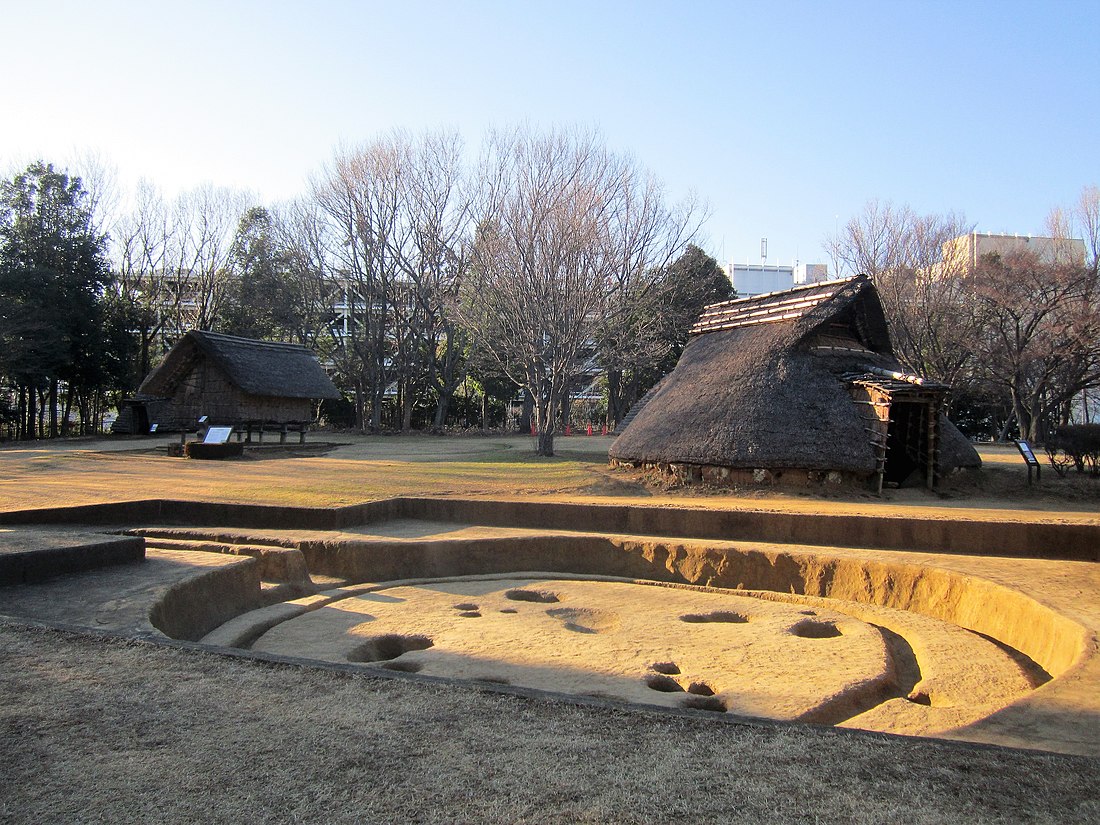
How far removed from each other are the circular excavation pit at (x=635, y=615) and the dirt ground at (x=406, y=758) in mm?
752

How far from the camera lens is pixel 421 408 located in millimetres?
41938

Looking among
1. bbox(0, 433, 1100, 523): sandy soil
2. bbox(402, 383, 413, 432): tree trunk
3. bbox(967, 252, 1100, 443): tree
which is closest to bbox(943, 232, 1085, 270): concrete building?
bbox(967, 252, 1100, 443): tree

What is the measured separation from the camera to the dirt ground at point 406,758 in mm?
2803

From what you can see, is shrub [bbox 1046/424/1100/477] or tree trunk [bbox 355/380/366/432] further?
tree trunk [bbox 355/380/366/432]

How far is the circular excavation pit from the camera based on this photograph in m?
6.01

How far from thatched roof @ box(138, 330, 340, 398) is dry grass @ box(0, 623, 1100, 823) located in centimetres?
2188

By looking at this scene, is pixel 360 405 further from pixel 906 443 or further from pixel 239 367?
pixel 906 443

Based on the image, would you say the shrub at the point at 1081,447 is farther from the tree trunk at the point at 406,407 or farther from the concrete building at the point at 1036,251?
the tree trunk at the point at 406,407

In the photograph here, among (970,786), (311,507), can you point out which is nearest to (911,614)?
(970,786)

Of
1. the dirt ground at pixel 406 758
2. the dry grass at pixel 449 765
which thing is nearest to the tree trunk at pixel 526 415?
the dirt ground at pixel 406 758

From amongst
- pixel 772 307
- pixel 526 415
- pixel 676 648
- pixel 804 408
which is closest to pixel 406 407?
pixel 526 415

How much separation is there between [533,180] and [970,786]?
67.3 feet

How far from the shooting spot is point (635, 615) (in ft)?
27.6

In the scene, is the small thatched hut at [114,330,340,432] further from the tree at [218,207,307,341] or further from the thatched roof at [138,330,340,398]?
the tree at [218,207,307,341]
